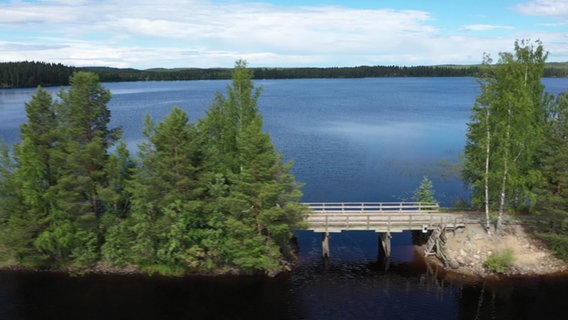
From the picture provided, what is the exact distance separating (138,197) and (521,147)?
31711mm

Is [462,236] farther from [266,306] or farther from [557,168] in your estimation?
[266,306]

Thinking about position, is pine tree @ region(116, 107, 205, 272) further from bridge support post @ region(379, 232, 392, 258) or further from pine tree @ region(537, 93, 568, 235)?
pine tree @ region(537, 93, 568, 235)

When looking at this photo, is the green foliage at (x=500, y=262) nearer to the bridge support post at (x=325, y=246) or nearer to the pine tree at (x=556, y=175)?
the pine tree at (x=556, y=175)

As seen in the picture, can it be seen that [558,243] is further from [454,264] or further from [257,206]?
[257,206]

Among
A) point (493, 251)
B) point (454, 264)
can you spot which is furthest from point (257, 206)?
point (493, 251)

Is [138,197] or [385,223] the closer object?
[138,197]

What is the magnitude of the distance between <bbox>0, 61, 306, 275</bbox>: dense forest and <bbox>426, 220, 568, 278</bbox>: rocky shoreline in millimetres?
13582

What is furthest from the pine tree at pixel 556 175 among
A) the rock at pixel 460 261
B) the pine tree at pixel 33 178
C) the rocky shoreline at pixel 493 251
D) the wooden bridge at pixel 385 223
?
the pine tree at pixel 33 178

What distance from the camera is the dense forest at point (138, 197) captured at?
35531mm

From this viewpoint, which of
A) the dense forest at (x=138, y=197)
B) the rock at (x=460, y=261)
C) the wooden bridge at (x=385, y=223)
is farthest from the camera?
the wooden bridge at (x=385, y=223)

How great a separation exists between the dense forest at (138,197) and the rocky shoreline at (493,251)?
13.6 m

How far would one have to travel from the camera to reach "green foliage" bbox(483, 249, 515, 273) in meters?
36.5

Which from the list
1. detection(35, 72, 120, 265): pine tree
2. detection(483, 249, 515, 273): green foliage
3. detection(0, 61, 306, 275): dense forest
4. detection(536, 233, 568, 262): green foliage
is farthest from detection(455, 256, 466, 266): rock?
detection(35, 72, 120, 265): pine tree

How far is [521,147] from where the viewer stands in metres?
37.1
